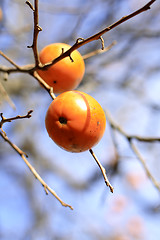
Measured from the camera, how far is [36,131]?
13.6 feet

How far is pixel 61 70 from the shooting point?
1.09 m

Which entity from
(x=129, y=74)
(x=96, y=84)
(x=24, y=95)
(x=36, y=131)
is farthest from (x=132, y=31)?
(x=36, y=131)

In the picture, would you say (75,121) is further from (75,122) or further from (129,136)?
(129,136)

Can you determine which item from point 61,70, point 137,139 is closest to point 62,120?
point 61,70

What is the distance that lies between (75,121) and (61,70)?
343 millimetres

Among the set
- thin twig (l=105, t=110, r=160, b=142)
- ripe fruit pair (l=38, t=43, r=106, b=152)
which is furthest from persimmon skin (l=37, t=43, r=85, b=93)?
thin twig (l=105, t=110, r=160, b=142)

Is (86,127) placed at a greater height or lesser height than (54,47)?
lesser

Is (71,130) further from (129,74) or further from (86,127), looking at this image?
(129,74)

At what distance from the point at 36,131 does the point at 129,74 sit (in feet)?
5.59

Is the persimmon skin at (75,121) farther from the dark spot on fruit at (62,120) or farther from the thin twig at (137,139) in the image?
the thin twig at (137,139)

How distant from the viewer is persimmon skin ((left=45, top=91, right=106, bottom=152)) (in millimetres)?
834

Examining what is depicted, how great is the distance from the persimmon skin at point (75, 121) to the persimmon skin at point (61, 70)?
26cm

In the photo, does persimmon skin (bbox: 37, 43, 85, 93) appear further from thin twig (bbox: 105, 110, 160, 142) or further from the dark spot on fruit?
thin twig (bbox: 105, 110, 160, 142)

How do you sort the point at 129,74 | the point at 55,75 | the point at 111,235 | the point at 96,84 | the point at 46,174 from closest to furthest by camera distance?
the point at 55,75 < the point at 96,84 < the point at 129,74 < the point at 46,174 < the point at 111,235
